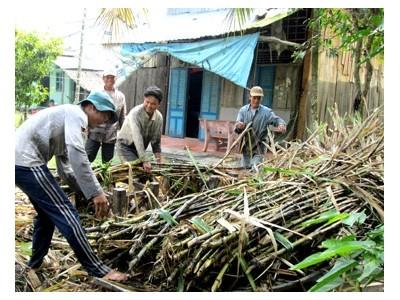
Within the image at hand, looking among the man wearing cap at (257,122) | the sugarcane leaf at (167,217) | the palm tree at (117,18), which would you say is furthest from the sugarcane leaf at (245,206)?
the man wearing cap at (257,122)

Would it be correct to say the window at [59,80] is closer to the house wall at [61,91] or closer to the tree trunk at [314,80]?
A: the house wall at [61,91]

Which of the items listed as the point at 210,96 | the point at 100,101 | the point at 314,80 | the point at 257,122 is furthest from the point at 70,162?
the point at 210,96

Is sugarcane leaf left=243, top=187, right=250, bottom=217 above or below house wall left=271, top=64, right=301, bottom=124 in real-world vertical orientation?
below

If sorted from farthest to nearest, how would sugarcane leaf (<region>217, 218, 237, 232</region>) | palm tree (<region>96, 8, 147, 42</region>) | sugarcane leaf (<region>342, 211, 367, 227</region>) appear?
palm tree (<region>96, 8, 147, 42</region>)
sugarcane leaf (<region>217, 218, 237, 232</region>)
sugarcane leaf (<region>342, 211, 367, 227</region>)

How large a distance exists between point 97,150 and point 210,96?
336 cm

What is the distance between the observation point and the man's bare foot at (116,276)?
2.21 metres

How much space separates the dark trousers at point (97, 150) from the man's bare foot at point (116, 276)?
5.97ft

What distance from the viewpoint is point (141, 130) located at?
358 cm

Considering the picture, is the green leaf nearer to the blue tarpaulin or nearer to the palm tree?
the palm tree

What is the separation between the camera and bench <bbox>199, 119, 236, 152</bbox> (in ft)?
19.1

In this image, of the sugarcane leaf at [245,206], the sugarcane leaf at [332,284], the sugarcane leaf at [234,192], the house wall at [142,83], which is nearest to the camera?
the sugarcane leaf at [332,284]

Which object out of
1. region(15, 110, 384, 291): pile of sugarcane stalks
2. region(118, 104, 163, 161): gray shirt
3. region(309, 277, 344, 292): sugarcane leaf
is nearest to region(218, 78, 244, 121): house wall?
region(118, 104, 163, 161): gray shirt

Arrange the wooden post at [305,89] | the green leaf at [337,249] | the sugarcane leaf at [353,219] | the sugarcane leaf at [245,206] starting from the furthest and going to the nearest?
the wooden post at [305,89], the sugarcane leaf at [245,206], the sugarcane leaf at [353,219], the green leaf at [337,249]

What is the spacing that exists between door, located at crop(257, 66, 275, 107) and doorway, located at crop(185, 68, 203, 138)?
50.3 inches
